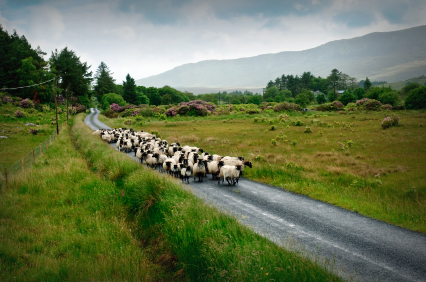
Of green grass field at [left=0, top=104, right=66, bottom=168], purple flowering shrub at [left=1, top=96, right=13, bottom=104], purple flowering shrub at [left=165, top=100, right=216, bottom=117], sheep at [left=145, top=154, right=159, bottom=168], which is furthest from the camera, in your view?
purple flowering shrub at [left=165, top=100, right=216, bottom=117]

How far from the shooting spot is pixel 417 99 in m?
56.6

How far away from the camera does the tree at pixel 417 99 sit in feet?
182

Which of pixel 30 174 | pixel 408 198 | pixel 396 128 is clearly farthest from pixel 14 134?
pixel 396 128

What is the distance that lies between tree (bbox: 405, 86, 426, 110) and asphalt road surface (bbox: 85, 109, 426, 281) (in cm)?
6020

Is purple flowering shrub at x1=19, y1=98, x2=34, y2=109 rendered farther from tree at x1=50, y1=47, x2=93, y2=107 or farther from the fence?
the fence

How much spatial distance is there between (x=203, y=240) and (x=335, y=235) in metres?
4.60

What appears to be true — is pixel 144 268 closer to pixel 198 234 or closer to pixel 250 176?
pixel 198 234

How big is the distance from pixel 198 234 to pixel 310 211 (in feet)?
18.2

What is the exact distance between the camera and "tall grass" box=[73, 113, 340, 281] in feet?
18.8

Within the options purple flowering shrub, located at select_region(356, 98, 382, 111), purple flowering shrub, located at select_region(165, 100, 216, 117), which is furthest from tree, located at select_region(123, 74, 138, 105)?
purple flowering shrub, located at select_region(356, 98, 382, 111)

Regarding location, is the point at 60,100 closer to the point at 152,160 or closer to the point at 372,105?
the point at 152,160

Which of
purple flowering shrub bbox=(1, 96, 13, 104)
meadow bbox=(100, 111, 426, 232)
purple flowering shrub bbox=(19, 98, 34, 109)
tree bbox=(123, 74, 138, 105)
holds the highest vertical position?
tree bbox=(123, 74, 138, 105)

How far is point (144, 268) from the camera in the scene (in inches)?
298

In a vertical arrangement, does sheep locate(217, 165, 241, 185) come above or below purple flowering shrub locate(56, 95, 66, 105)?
below
